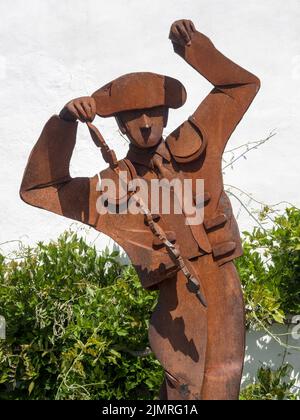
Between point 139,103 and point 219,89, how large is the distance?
0.30 metres

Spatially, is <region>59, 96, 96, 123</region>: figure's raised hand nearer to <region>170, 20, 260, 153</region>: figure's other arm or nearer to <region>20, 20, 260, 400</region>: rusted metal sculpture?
<region>20, 20, 260, 400</region>: rusted metal sculpture

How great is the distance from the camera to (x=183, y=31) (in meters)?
3.52

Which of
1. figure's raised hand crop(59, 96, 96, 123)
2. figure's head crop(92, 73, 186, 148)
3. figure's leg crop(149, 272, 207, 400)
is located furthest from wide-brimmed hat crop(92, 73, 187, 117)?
figure's leg crop(149, 272, 207, 400)

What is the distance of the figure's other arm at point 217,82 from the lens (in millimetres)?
3537

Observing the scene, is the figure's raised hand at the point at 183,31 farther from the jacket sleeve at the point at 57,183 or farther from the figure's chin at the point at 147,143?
the jacket sleeve at the point at 57,183

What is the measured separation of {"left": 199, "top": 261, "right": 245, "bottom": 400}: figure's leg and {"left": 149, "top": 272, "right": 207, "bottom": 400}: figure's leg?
0.05 metres

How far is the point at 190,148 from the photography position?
140 inches

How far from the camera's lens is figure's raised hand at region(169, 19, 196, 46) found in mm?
3520

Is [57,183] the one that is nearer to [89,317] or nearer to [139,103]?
[139,103]

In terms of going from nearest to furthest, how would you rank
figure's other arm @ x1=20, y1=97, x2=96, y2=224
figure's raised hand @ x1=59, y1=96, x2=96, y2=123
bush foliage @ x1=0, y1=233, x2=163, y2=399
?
figure's raised hand @ x1=59, y1=96, x2=96, y2=123
figure's other arm @ x1=20, y1=97, x2=96, y2=224
bush foliage @ x1=0, y1=233, x2=163, y2=399

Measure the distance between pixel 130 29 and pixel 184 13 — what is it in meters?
0.28

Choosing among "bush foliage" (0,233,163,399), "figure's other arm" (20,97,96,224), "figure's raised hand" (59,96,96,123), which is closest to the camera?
"figure's raised hand" (59,96,96,123)
